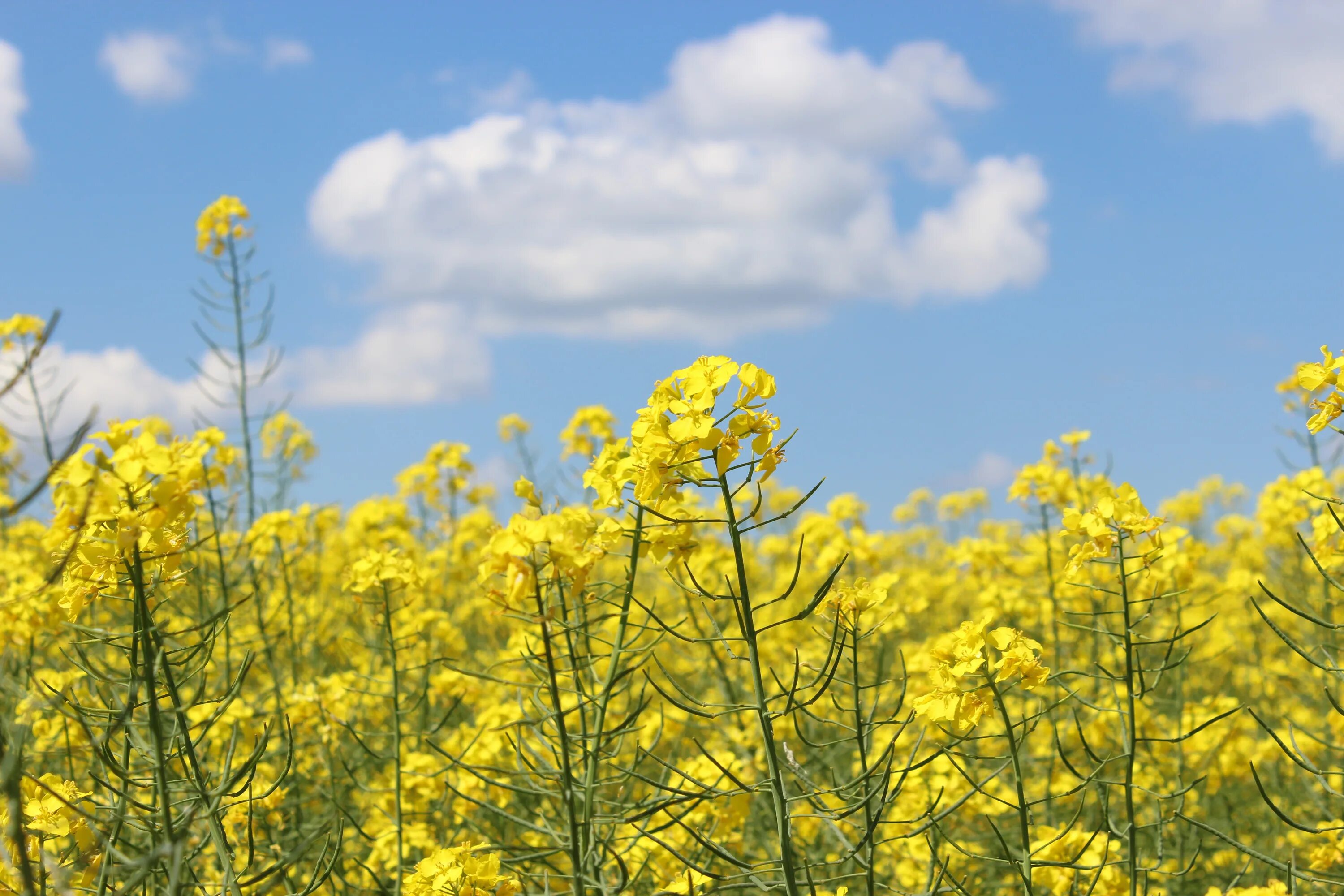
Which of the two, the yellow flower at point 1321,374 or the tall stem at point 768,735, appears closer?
the tall stem at point 768,735

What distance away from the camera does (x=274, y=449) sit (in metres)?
10.5

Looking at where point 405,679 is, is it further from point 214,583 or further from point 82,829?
point 82,829

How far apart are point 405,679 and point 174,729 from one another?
4.91 meters

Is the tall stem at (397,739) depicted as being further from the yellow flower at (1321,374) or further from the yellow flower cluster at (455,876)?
the yellow flower at (1321,374)

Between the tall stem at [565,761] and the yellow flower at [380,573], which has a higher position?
the yellow flower at [380,573]

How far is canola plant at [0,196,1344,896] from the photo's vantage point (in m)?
1.94

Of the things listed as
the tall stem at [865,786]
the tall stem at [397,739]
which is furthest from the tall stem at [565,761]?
the tall stem at [397,739]

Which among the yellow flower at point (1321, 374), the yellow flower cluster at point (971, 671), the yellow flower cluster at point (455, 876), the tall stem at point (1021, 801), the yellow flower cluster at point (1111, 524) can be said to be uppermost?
the yellow flower at point (1321, 374)

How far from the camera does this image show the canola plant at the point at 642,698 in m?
1.94

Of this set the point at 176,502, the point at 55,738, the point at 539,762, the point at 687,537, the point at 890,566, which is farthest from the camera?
the point at 890,566

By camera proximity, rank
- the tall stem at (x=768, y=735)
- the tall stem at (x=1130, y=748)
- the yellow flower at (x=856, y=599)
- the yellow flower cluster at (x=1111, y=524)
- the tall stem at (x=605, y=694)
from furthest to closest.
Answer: the yellow flower cluster at (x=1111, y=524) < the yellow flower at (x=856, y=599) < the tall stem at (x=1130, y=748) < the tall stem at (x=605, y=694) < the tall stem at (x=768, y=735)

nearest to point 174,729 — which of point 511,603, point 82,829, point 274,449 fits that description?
point 82,829

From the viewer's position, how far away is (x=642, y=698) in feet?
7.44

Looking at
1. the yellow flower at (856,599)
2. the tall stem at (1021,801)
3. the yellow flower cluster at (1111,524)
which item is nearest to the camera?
the tall stem at (1021,801)
